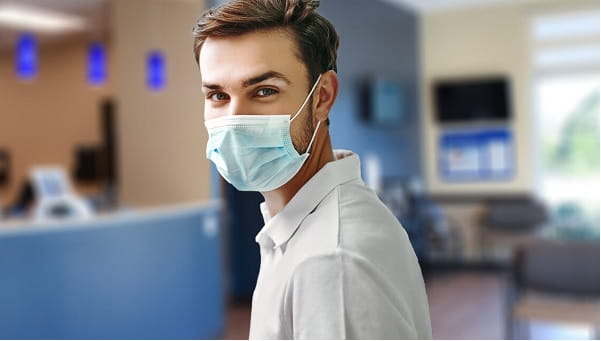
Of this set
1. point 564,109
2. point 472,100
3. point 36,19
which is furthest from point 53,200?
point 564,109

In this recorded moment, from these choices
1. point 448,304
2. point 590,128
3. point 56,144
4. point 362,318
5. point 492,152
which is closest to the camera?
point 362,318

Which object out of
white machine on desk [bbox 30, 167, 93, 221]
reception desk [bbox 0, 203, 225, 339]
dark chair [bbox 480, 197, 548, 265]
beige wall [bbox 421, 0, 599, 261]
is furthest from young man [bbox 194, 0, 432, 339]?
beige wall [bbox 421, 0, 599, 261]

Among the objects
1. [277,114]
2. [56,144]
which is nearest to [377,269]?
[277,114]

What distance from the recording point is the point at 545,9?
6980 millimetres

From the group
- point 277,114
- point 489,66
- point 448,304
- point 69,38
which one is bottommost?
point 448,304

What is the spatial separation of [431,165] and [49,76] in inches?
194

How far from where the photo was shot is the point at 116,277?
3516 mm

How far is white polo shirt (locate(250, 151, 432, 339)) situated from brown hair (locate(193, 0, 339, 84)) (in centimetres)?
12

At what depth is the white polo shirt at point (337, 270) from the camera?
1.79 ft

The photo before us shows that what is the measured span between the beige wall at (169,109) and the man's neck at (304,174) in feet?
0.33

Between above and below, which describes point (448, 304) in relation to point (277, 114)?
below

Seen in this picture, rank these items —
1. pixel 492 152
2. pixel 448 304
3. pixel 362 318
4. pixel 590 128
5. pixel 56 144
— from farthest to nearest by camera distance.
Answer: pixel 56 144, pixel 492 152, pixel 590 128, pixel 448 304, pixel 362 318

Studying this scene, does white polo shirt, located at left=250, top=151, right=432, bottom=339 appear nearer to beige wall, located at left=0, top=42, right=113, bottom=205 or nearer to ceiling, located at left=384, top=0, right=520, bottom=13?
ceiling, located at left=384, top=0, right=520, bottom=13

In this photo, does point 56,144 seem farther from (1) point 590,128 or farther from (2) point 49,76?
(1) point 590,128
